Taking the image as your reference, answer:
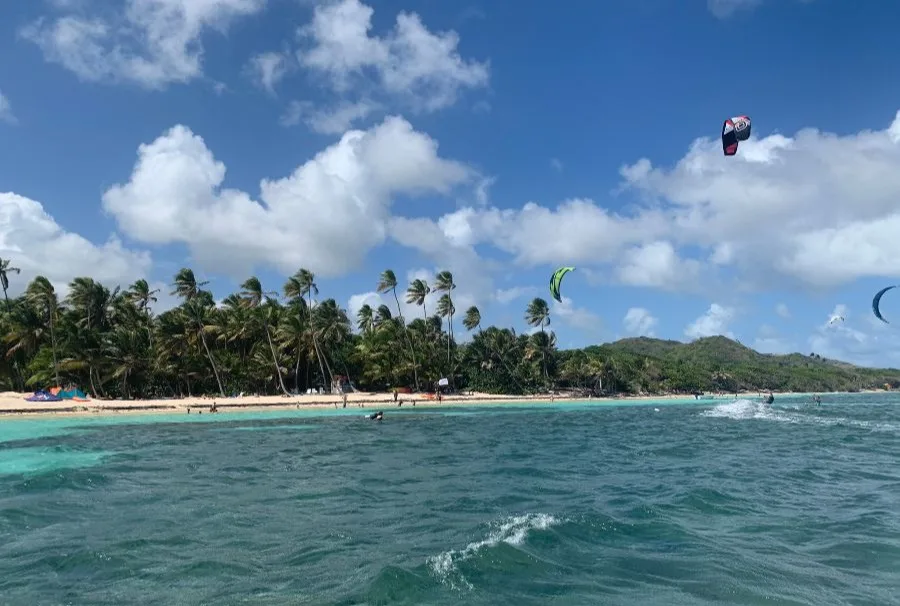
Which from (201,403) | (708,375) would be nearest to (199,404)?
(201,403)

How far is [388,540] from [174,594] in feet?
11.5

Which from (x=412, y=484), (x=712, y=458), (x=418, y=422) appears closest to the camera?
(x=412, y=484)

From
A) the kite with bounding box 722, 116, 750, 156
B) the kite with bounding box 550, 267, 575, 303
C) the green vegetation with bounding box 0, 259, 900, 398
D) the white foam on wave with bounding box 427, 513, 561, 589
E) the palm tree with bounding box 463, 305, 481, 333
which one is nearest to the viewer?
the white foam on wave with bounding box 427, 513, 561, 589

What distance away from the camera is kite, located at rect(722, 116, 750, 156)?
69.5 ft

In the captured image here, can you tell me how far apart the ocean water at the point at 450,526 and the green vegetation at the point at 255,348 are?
3585cm

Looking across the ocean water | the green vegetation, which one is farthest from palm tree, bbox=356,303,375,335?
the ocean water

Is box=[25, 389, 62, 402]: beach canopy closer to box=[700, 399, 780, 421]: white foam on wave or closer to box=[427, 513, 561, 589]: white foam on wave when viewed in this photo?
box=[427, 513, 561, 589]: white foam on wave

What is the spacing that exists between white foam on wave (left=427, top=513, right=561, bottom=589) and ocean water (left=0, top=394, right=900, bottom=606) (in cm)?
5

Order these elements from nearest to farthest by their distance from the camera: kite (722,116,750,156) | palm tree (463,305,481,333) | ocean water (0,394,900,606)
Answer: ocean water (0,394,900,606), kite (722,116,750,156), palm tree (463,305,481,333)

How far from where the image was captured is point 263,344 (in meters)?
67.2

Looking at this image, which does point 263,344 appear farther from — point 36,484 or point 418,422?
point 36,484

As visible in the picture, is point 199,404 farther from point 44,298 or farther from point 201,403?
point 44,298

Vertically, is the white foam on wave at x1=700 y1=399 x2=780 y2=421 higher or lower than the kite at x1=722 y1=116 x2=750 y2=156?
lower

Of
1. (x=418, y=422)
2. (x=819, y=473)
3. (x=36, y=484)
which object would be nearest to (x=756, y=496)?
(x=819, y=473)
